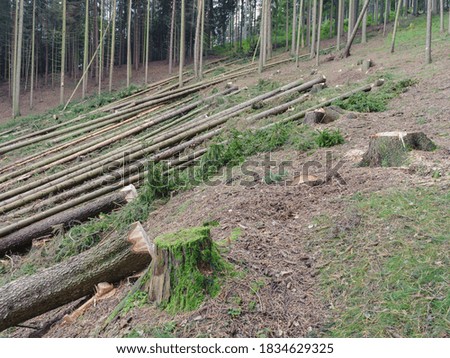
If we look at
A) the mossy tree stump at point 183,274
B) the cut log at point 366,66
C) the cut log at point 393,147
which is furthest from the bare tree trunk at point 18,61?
the mossy tree stump at point 183,274

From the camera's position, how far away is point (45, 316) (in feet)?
15.0

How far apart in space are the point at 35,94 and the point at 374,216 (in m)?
32.7

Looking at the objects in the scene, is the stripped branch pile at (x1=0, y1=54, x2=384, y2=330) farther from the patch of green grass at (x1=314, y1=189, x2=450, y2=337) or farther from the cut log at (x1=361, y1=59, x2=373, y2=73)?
the cut log at (x1=361, y1=59, x2=373, y2=73)

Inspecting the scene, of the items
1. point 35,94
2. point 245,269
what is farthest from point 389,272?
point 35,94

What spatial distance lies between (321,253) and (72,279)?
261 centimetres

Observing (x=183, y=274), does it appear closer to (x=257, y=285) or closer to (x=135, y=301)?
(x=135, y=301)

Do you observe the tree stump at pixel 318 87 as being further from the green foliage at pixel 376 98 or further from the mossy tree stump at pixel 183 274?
the mossy tree stump at pixel 183 274

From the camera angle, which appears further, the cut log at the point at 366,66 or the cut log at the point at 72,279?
the cut log at the point at 366,66

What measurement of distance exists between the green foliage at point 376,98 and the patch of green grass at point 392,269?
490cm

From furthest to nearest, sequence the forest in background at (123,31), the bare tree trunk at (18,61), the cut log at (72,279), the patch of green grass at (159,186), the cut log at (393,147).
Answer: the forest in background at (123,31) < the bare tree trunk at (18,61) < the patch of green grass at (159,186) < the cut log at (393,147) < the cut log at (72,279)

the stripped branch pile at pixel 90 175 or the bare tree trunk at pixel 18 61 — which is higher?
the bare tree trunk at pixel 18 61

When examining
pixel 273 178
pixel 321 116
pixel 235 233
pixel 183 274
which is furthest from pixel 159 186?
pixel 321 116

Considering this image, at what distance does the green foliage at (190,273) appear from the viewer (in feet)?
10.4

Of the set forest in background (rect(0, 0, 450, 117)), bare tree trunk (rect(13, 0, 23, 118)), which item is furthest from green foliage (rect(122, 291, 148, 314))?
forest in background (rect(0, 0, 450, 117))
